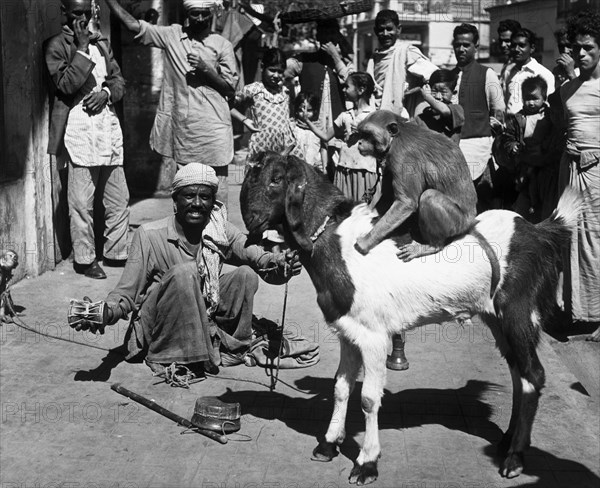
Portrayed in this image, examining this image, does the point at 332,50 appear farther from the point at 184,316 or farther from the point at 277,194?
the point at 277,194

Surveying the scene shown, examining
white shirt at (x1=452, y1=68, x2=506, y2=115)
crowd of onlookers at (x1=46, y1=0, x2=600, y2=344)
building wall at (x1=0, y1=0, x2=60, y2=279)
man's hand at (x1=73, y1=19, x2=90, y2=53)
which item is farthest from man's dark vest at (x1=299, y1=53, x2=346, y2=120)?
building wall at (x1=0, y1=0, x2=60, y2=279)

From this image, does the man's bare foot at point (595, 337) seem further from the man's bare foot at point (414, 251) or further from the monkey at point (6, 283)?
the monkey at point (6, 283)

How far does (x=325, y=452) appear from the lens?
4.98 meters

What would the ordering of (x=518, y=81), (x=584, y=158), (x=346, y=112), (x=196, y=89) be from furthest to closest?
(x=518, y=81) < (x=196, y=89) < (x=346, y=112) < (x=584, y=158)

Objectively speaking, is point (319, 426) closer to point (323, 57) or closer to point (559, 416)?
point (559, 416)

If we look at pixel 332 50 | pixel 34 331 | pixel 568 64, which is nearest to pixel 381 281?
pixel 34 331

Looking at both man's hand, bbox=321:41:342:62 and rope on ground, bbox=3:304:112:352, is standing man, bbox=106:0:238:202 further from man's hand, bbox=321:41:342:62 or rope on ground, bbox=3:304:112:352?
rope on ground, bbox=3:304:112:352

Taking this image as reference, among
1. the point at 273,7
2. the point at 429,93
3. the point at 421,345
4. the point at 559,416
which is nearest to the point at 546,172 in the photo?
the point at 429,93

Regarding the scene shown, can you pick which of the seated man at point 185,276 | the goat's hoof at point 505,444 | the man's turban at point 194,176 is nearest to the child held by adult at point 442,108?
the seated man at point 185,276

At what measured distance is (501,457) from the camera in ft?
16.5

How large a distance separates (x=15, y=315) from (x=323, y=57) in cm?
389

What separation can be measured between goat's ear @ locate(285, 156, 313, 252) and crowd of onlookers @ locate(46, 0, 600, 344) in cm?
281

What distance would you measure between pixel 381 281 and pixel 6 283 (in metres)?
3.68

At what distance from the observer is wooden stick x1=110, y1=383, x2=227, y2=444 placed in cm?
514
